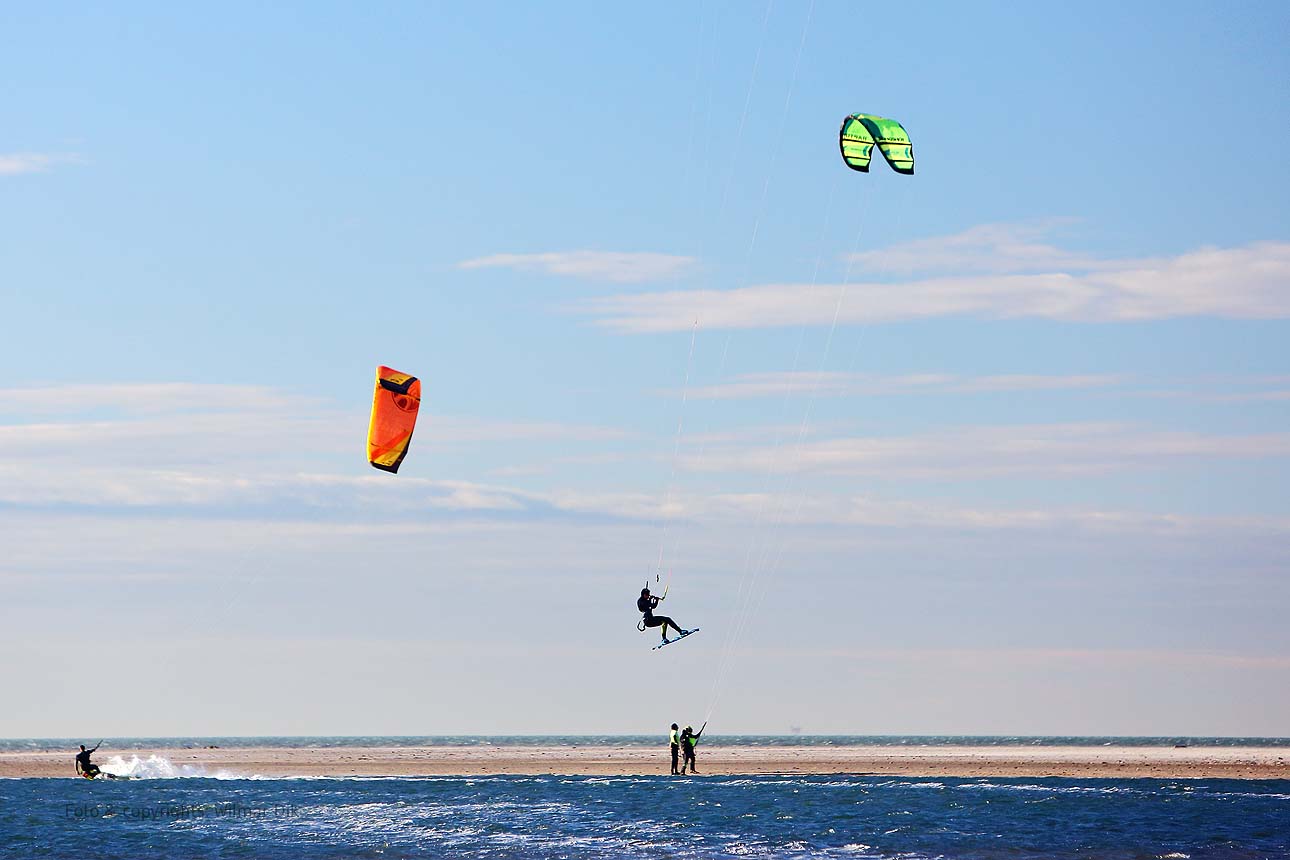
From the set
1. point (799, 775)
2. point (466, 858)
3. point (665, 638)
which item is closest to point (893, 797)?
point (799, 775)

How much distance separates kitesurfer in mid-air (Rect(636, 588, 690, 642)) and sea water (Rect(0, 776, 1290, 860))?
3.87 metres

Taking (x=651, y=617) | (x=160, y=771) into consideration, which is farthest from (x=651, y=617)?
(x=160, y=771)

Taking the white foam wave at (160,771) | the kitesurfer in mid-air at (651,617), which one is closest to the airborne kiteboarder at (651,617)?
the kitesurfer in mid-air at (651,617)

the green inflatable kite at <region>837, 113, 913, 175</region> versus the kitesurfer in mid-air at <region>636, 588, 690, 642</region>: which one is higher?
the green inflatable kite at <region>837, 113, 913, 175</region>

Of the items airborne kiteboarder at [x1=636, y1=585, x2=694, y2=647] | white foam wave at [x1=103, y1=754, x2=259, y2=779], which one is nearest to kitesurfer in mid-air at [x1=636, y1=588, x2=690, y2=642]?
airborne kiteboarder at [x1=636, y1=585, x2=694, y2=647]

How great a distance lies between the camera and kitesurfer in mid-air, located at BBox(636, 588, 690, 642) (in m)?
29.4

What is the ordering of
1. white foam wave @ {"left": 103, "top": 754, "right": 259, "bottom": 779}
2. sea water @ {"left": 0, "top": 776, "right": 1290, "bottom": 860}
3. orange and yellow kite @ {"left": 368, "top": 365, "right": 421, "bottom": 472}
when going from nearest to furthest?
sea water @ {"left": 0, "top": 776, "right": 1290, "bottom": 860} → orange and yellow kite @ {"left": 368, "top": 365, "right": 421, "bottom": 472} → white foam wave @ {"left": 103, "top": 754, "right": 259, "bottom": 779}

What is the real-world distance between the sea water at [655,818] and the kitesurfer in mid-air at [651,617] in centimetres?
387

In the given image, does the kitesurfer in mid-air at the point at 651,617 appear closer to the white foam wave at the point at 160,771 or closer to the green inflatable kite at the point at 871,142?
the green inflatable kite at the point at 871,142

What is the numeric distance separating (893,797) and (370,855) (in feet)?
53.6

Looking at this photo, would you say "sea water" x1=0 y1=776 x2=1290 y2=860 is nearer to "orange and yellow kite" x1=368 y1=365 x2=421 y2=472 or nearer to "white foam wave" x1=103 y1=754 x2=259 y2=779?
"white foam wave" x1=103 y1=754 x2=259 y2=779

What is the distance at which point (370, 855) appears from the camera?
28.2m

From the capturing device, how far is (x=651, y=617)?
29.6 meters

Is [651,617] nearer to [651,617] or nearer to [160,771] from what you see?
[651,617]
